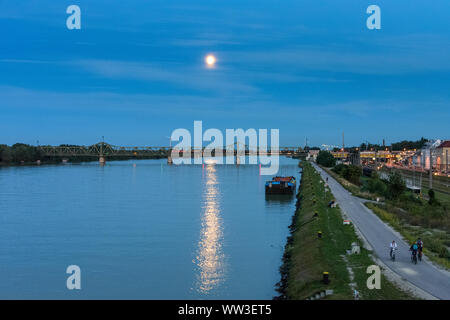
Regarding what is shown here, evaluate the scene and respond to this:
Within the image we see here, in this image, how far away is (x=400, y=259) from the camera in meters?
20.9

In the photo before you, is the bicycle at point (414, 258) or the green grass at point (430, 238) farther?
the green grass at point (430, 238)

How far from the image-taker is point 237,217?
43.7 metres

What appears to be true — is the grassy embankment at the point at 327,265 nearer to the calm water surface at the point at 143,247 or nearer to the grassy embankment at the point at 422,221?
the calm water surface at the point at 143,247

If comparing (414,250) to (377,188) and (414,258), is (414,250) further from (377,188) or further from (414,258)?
(377,188)

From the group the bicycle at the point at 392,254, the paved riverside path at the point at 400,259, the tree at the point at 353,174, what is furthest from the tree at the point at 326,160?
the bicycle at the point at 392,254

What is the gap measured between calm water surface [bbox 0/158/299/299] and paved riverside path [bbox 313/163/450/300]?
17.3ft

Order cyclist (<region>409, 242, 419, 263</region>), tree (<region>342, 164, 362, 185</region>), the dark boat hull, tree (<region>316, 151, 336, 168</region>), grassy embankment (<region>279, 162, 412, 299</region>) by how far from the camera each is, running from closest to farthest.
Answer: grassy embankment (<region>279, 162, 412, 299</region>), cyclist (<region>409, 242, 419, 263</region>), the dark boat hull, tree (<region>342, 164, 362, 185</region>), tree (<region>316, 151, 336, 168</region>)

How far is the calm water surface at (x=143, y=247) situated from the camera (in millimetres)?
22125

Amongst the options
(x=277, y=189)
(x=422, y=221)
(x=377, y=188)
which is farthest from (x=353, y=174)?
(x=422, y=221)

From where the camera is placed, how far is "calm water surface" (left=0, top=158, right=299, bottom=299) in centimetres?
2212

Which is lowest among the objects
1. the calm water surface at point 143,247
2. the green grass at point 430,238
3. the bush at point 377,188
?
the calm water surface at point 143,247

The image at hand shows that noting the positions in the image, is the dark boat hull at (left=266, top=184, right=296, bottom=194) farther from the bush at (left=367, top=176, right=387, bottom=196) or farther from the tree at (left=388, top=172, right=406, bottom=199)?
the tree at (left=388, top=172, right=406, bottom=199)

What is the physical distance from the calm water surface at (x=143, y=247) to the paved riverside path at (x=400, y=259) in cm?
529

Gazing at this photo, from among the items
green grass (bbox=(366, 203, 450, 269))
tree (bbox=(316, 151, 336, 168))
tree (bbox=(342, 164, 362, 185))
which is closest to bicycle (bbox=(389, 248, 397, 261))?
green grass (bbox=(366, 203, 450, 269))
